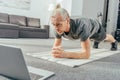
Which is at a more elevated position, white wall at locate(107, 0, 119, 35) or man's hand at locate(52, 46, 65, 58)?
white wall at locate(107, 0, 119, 35)

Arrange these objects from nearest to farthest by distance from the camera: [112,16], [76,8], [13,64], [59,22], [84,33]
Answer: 1. [13,64]
2. [59,22]
3. [84,33]
4. [76,8]
5. [112,16]

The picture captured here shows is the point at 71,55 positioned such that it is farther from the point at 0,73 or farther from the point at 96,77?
the point at 0,73

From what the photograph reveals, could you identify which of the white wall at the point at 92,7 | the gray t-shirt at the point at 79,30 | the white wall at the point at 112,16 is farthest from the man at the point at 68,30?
the white wall at the point at 112,16

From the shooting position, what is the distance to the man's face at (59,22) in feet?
4.55

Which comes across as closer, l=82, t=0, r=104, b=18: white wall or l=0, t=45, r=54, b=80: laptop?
l=0, t=45, r=54, b=80: laptop

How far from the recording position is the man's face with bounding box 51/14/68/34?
4.55 feet

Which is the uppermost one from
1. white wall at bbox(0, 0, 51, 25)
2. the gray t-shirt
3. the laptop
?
white wall at bbox(0, 0, 51, 25)

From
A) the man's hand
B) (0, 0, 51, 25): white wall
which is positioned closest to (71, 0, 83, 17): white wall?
(0, 0, 51, 25): white wall

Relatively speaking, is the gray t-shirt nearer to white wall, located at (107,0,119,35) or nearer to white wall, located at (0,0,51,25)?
white wall, located at (0,0,51,25)

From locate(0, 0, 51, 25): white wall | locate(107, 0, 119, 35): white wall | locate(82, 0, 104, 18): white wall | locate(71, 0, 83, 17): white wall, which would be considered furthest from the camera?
locate(107, 0, 119, 35): white wall

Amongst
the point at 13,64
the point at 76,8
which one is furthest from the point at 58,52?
the point at 76,8

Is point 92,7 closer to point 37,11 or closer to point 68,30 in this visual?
point 37,11

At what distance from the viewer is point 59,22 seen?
139 cm

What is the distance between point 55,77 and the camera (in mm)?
985
